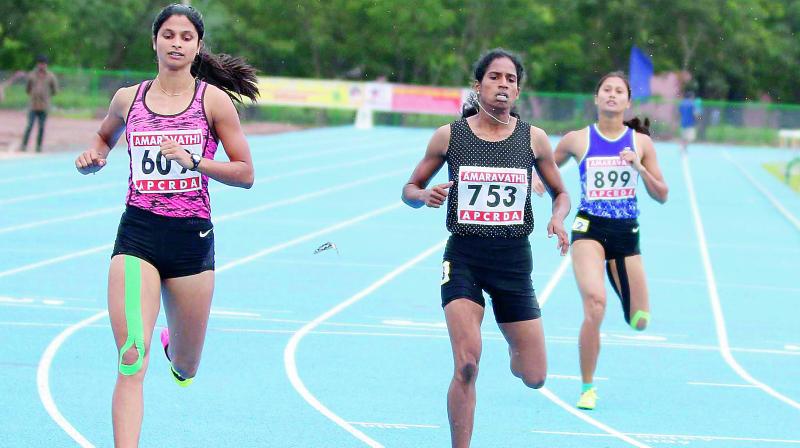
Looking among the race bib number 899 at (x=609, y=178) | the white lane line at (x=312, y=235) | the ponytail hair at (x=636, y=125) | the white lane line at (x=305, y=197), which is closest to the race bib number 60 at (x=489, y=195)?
the race bib number 899 at (x=609, y=178)

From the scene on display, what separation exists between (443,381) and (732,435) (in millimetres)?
1895

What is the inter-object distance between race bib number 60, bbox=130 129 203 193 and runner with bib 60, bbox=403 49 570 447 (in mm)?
980

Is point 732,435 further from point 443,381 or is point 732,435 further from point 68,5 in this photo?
point 68,5

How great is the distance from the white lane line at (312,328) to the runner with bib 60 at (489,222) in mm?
1007

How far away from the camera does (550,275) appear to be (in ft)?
46.3

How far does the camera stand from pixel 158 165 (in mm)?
5414

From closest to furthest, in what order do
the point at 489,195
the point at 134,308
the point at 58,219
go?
the point at 134,308
the point at 489,195
the point at 58,219

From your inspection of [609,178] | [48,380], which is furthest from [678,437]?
[48,380]

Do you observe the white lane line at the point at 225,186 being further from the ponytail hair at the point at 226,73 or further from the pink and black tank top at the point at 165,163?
the pink and black tank top at the point at 165,163

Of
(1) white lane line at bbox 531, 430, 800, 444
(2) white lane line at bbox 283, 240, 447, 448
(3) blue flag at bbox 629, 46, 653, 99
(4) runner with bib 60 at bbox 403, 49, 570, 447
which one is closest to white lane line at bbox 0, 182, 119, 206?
(2) white lane line at bbox 283, 240, 447, 448

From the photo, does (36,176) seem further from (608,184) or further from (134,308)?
(134,308)

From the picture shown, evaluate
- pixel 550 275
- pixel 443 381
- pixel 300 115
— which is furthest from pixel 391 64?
pixel 443 381

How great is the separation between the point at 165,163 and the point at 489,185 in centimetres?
137

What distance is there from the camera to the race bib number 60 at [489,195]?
5.87 m
